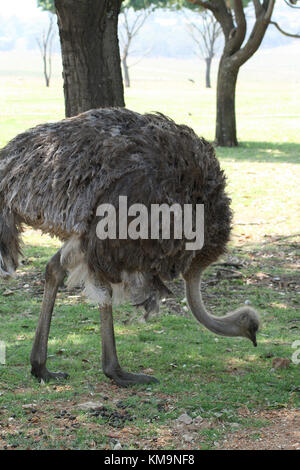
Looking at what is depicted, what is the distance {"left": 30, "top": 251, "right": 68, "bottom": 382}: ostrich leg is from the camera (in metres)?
4.78

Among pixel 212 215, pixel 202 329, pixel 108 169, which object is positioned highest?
pixel 108 169

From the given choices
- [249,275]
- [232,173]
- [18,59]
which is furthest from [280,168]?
[18,59]

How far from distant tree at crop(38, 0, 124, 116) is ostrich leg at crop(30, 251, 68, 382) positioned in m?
2.90

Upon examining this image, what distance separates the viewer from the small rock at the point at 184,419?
14.1ft

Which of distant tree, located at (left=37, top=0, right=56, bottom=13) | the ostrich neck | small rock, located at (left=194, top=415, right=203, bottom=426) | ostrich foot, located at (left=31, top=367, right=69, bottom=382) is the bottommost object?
small rock, located at (left=194, top=415, right=203, bottom=426)

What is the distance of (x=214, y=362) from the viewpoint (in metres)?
5.29

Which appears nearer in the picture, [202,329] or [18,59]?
[202,329]

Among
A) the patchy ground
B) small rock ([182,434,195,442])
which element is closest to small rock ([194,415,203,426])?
the patchy ground

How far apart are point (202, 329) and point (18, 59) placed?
111 meters

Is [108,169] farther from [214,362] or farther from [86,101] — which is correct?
[86,101]

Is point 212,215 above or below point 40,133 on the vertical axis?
below

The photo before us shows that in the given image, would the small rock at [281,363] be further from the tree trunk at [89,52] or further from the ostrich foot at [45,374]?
the tree trunk at [89,52]

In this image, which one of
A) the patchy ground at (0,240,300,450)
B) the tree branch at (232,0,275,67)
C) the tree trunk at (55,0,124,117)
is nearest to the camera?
the patchy ground at (0,240,300,450)

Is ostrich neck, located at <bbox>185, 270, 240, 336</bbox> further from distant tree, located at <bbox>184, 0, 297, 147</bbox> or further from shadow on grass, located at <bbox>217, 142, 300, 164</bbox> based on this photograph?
distant tree, located at <bbox>184, 0, 297, 147</bbox>
